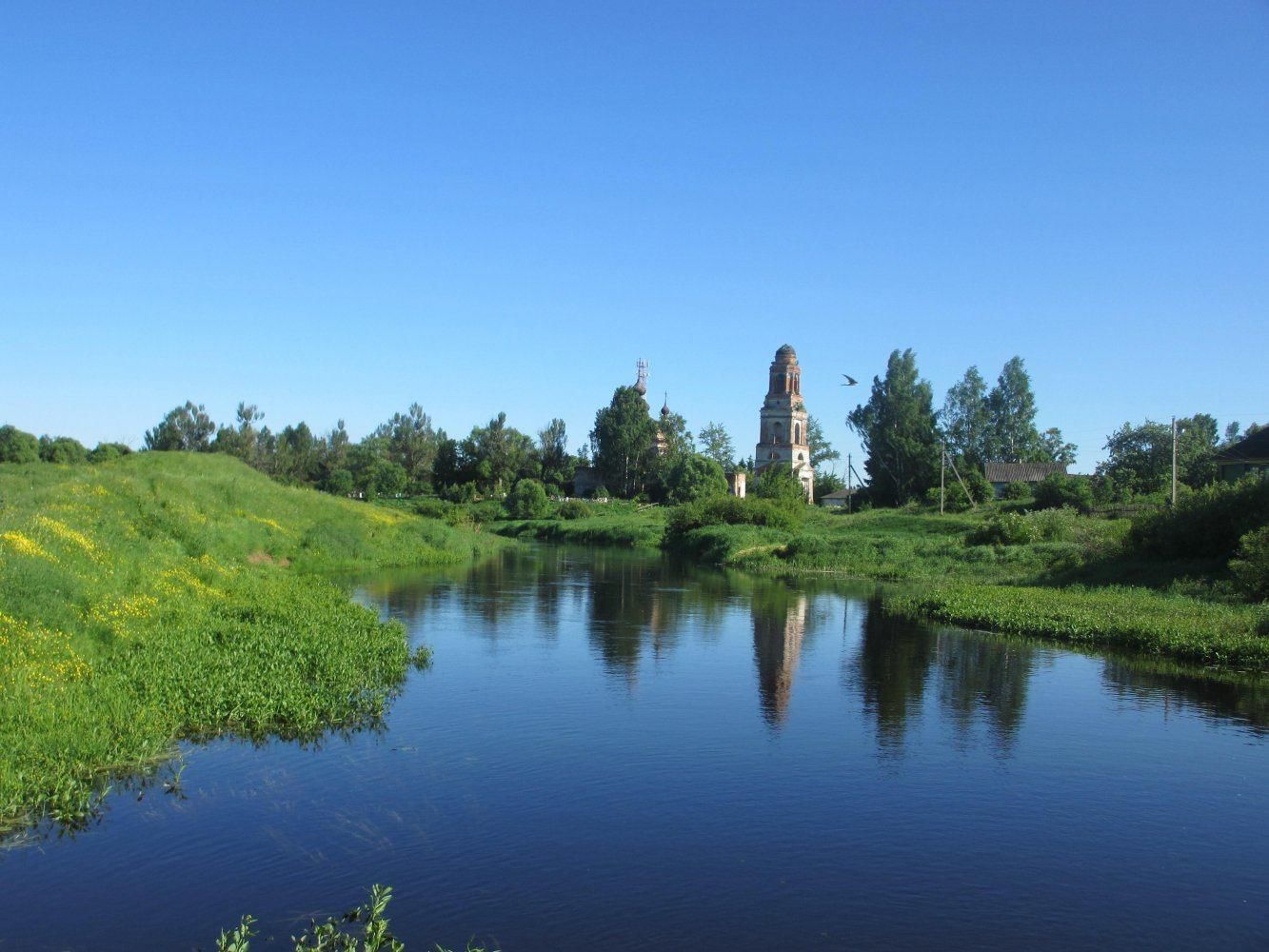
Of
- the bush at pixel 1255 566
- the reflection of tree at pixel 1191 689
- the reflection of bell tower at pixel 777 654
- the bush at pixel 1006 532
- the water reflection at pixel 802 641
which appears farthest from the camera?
the bush at pixel 1006 532

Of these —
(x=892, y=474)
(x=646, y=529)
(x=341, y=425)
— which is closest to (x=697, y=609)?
(x=646, y=529)

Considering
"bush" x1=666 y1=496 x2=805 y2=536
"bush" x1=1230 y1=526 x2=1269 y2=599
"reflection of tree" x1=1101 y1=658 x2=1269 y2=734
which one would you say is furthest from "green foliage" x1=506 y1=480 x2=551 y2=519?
"reflection of tree" x1=1101 y1=658 x2=1269 y2=734

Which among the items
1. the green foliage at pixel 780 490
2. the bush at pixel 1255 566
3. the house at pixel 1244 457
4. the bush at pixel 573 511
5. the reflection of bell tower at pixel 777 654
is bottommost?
the reflection of bell tower at pixel 777 654

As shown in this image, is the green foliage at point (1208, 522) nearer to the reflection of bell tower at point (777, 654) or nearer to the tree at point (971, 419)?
the reflection of bell tower at point (777, 654)

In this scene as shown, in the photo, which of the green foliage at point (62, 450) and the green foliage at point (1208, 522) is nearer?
the green foliage at point (1208, 522)

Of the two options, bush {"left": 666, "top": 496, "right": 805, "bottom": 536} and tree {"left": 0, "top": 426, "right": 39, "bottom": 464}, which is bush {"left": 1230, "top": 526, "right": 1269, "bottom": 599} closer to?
bush {"left": 666, "top": 496, "right": 805, "bottom": 536}

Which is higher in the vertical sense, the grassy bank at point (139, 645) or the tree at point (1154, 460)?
the tree at point (1154, 460)

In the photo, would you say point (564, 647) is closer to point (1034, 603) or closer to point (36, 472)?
point (1034, 603)

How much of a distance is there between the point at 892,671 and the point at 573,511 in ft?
206

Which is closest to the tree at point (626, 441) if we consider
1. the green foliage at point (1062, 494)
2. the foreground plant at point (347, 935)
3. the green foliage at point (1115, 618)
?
the green foliage at point (1062, 494)

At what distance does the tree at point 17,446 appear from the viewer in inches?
2835

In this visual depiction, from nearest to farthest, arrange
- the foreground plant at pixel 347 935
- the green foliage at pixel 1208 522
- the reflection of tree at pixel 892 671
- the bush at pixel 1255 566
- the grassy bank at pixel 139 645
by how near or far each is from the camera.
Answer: the foreground plant at pixel 347 935 < the grassy bank at pixel 139 645 < the reflection of tree at pixel 892 671 < the bush at pixel 1255 566 < the green foliage at pixel 1208 522

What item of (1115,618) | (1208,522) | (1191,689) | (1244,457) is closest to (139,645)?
(1191,689)

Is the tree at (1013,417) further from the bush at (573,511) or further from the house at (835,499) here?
the bush at (573,511)
